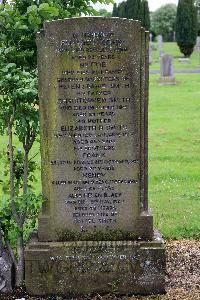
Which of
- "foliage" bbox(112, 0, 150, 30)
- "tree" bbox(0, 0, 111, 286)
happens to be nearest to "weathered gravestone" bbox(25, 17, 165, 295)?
"tree" bbox(0, 0, 111, 286)

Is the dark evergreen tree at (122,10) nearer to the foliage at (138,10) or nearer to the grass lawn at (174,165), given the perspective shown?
the foliage at (138,10)

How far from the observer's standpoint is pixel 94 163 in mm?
5160

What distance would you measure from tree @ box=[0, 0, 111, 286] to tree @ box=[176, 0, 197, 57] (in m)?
39.4

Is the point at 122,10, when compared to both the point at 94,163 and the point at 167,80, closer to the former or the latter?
the point at 167,80

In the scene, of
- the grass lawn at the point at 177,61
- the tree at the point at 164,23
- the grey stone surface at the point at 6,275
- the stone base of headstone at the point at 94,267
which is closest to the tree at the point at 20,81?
the grey stone surface at the point at 6,275

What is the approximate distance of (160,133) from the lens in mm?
14234

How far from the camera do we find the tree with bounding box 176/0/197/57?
143 feet

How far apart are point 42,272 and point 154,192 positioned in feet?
12.7

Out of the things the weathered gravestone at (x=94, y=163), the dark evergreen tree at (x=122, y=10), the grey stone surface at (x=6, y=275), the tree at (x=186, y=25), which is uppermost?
the dark evergreen tree at (x=122, y=10)

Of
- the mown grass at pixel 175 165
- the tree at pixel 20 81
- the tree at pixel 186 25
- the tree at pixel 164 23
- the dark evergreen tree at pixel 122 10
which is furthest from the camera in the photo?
the tree at pixel 164 23

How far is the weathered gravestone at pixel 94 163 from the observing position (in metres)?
4.95

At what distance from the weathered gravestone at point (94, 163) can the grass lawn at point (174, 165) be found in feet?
5.74

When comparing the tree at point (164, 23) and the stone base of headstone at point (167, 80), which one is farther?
the tree at point (164, 23)

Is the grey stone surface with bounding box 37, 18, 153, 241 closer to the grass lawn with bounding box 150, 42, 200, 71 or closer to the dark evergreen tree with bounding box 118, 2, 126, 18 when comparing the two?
the grass lawn with bounding box 150, 42, 200, 71
